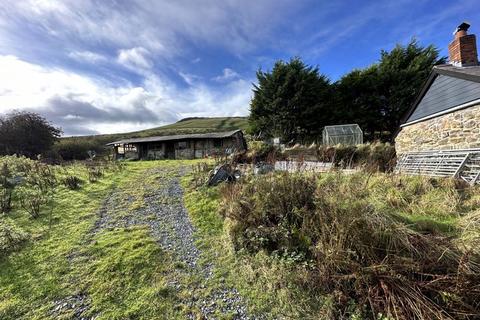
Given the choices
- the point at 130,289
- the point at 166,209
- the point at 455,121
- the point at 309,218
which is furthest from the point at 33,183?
the point at 455,121

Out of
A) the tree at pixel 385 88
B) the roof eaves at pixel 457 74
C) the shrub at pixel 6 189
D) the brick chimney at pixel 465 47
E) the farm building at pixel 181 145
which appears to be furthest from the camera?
the farm building at pixel 181 145

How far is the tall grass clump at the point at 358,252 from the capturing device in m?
2.22

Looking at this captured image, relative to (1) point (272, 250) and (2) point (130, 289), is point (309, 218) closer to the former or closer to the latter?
(1) point (272, 250)

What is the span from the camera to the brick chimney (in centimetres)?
826

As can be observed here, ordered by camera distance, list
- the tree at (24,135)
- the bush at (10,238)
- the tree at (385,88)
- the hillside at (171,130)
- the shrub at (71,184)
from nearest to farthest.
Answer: the bush at (10,238) < the shrub at (71,184) < the tree at (385,88) < the tree at (24,135) < the hillside at (171,130)

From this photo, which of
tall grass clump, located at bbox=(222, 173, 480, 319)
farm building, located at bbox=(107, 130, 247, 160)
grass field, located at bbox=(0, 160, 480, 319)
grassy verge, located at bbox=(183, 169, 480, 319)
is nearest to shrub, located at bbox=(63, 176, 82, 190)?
grass field, located at bbox=(0, 160, 480, 319)

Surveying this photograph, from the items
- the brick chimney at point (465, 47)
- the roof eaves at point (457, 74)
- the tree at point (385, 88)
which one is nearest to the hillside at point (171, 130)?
the tree at point (385, 88)

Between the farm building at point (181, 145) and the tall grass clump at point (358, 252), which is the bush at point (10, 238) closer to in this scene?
the tall grass clump at point (358, 252)

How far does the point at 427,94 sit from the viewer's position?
948cm

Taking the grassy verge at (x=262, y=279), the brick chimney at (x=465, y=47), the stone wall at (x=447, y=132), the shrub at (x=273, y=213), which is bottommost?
the grassy verge at (x=262, y=279)

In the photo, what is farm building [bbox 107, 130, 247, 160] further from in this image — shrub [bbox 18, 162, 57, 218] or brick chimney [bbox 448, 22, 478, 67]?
brick chimney [bbox 448, 22, 478, 67]

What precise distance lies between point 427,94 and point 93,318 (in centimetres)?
1330

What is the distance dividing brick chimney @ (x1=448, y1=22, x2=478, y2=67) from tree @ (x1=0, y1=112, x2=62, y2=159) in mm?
30764

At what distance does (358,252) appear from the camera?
2848mm
